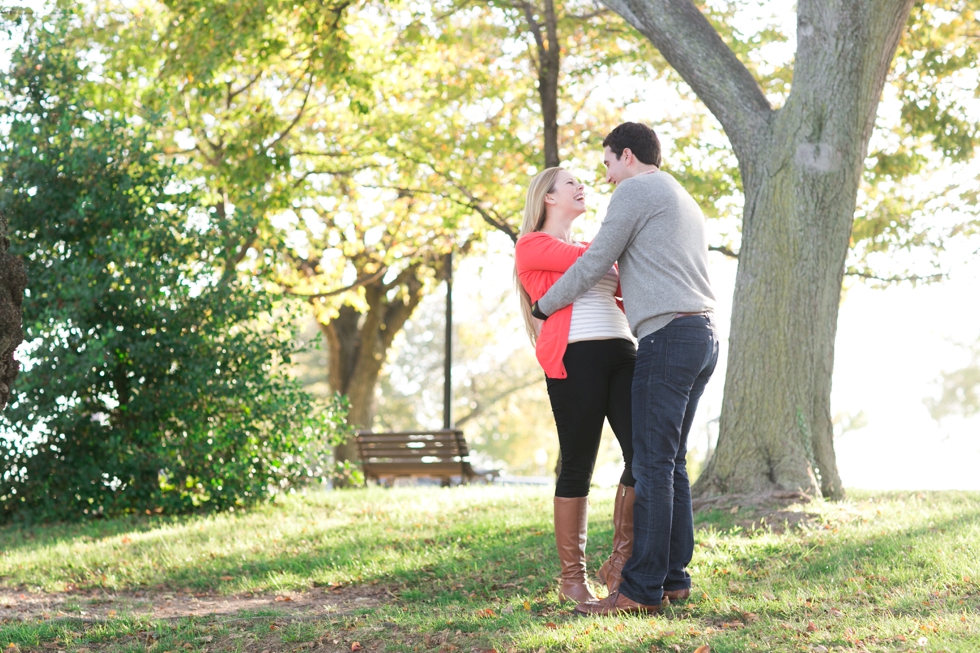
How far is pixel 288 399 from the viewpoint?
9.91m

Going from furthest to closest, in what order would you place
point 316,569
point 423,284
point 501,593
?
point 423,284, point 316,569, point 501,593

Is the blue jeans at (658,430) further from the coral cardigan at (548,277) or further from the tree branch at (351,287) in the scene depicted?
the tree branch at (351,287)

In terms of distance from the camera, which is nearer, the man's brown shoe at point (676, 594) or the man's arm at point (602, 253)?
the man's arm at point (602, 253)

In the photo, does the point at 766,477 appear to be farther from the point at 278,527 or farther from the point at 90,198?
the point at 90,198

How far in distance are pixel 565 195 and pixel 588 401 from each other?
1003 mm

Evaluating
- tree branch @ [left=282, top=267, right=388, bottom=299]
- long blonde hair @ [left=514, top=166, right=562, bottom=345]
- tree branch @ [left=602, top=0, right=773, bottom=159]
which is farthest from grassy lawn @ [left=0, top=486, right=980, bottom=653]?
tree branch @ [left=282, top=267, right=388, bottom=299]

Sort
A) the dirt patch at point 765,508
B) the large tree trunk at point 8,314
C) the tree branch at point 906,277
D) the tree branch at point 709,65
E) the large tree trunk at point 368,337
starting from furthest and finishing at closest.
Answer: the large tree trunk at point 368,337
the tree branch at point 906,277
the tree branch at point 709,65
the dirt patch at point 765,508
the large tree trunk at point 8,314

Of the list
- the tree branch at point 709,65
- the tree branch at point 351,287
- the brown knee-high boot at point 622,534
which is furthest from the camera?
the tree branch at point 351,287

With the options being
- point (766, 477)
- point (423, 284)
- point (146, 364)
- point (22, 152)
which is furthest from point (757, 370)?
point (423, 284)

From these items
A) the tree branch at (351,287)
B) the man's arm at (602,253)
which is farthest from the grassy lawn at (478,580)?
the tree branch at (351,287)

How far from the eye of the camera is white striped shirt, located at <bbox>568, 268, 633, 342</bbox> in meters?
4.50

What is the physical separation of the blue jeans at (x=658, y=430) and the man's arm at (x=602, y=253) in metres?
0.38

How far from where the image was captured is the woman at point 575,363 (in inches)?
177

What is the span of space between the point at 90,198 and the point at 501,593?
20.9 ft
